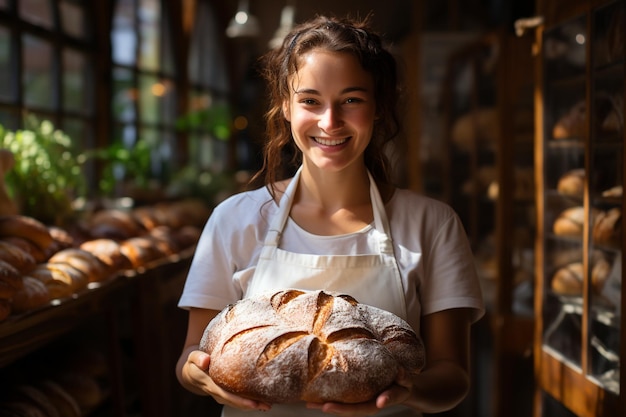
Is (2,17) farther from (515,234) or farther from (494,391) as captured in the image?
(494,391)

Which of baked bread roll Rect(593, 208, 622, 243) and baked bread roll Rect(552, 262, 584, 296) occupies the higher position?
baked bread roll Rect(593, 208, 622, 243)

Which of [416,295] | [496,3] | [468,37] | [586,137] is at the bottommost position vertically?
[416,295]

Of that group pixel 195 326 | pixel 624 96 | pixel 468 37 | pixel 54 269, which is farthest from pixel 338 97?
pixel 468 37

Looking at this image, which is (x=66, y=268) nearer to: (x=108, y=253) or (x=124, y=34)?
(x=108, y=253)

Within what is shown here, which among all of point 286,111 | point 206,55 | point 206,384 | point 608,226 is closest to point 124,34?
point 206,55

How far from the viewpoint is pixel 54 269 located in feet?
7.49

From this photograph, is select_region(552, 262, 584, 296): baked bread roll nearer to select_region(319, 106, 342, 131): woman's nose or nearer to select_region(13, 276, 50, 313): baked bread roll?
select_region(319, 106, 342, 131): woman's nose

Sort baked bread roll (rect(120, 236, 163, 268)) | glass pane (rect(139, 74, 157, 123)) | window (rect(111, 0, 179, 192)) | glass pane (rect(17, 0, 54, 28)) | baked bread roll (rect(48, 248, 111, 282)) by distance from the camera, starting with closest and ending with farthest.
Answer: baked bread roll (rect(48, 248, 111, 282))
baked bread roll (rect(120, 236, 163, 268))
glass pane (rect(17, 0, 54, 28))
window (rect(111, 0, 179, 192))
glass pane (rect(139, 74, 157, 123))

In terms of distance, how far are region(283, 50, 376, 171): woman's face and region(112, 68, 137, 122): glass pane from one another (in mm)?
4094

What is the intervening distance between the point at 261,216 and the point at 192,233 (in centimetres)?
232

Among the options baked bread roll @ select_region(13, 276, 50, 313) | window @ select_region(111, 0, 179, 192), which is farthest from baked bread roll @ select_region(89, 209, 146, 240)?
window @ select_region(111, 0, 179, 192)

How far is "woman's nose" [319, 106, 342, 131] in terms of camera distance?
5.10ft

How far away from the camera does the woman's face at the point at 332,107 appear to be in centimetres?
158

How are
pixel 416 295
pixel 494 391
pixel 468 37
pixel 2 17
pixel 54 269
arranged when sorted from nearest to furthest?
pixel 416 295 → pixel 54 269 → pixel 2 17 → pixel 494 391 → pixel 468 37
